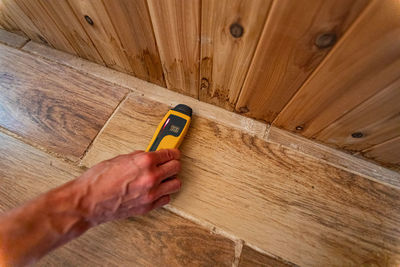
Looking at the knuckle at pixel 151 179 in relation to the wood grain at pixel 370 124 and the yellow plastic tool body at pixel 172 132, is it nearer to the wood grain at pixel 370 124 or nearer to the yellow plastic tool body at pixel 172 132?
the yellow plastic tool body at pixel 172 132

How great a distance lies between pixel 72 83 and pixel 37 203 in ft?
1.63

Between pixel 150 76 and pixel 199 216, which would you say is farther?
pixel 150 76

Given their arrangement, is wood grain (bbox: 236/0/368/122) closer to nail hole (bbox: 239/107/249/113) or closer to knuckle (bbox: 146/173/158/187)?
nail hole (bbox: 239/107/249/113)

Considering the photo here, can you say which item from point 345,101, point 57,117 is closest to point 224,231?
point 345,101

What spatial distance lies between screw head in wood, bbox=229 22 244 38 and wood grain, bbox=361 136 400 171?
497 mm

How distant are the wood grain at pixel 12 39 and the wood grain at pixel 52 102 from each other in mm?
41

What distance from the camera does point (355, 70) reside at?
44cm

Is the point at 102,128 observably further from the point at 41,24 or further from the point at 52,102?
the point at 41,24

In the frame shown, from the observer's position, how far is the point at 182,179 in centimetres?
65

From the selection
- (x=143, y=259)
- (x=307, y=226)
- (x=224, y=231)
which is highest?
(x=307, y=226)

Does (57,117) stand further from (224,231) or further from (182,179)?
(224,231)

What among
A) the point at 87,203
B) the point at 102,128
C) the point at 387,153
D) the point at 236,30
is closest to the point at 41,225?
the point at 87,203

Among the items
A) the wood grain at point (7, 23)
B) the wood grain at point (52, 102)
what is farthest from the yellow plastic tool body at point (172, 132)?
the wood grain at point (7, 23)

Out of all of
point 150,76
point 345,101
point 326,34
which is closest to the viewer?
point 326,34
